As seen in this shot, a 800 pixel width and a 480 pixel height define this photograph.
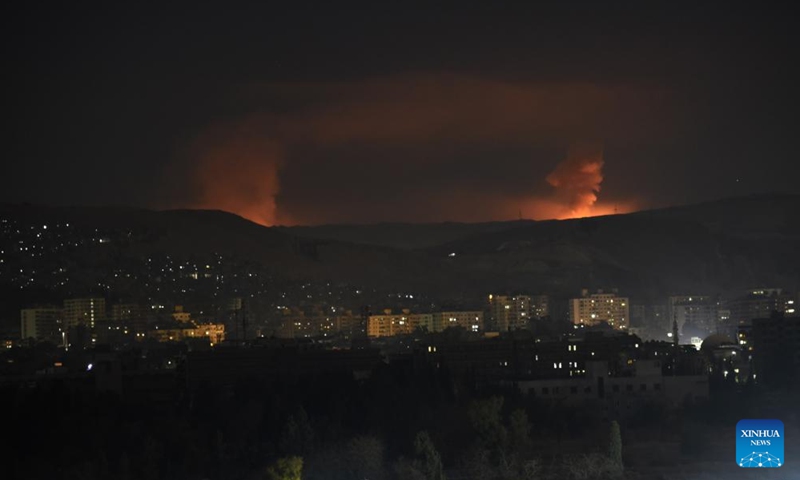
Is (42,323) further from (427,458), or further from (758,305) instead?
(427,458)

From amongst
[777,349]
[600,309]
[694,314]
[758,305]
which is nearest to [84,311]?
[600,309]

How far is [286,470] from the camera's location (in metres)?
34.1

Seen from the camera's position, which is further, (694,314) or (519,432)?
(694,314)

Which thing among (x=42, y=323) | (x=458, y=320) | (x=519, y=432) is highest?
(x=42, y=323)

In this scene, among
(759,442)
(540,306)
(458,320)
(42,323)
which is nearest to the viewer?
(759,442)

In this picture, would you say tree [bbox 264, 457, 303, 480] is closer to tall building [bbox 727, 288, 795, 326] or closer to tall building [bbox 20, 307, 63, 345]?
tall building [bbox 20, 307, 63, 345]

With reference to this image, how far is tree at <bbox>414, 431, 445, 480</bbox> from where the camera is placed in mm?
34688

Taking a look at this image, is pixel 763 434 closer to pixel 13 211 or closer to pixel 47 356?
pixel 47 356

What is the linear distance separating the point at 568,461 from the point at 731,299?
163ft

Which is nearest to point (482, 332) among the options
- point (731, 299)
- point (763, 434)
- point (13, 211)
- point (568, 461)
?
point (731, 299)

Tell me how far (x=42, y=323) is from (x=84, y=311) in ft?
10.4

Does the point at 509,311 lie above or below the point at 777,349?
above

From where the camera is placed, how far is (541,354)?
2131 inches

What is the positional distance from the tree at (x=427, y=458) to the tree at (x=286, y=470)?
1.98m
